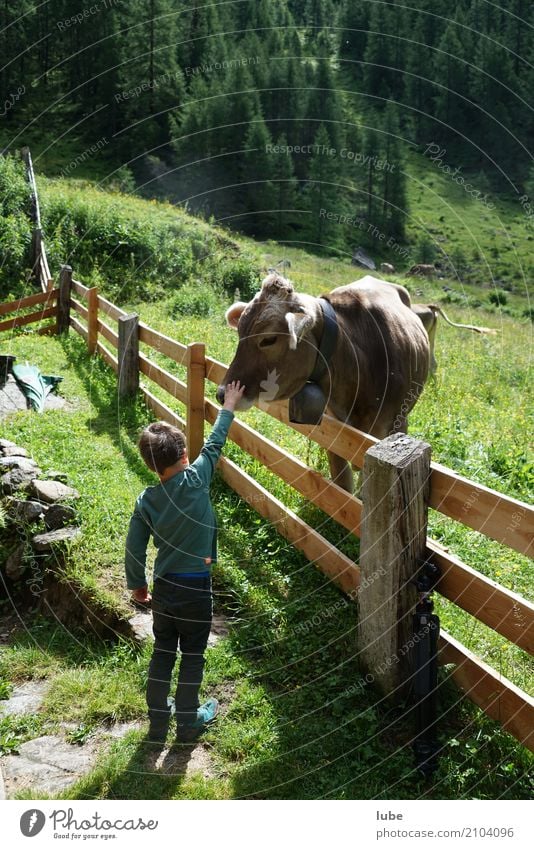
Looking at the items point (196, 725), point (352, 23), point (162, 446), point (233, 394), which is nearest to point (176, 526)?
point (162, 446)

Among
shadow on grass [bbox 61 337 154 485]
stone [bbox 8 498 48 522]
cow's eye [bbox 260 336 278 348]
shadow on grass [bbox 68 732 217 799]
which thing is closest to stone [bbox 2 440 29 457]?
stone [bbox 8 498 48 522]

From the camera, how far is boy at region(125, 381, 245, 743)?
384 centimetres

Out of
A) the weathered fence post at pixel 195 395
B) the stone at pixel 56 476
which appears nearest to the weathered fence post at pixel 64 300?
the weathered fence post at pixel 195 395

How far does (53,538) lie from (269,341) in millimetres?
2770

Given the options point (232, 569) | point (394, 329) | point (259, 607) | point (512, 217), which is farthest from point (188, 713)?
point (512, 217)

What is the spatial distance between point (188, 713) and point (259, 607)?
1362 mm

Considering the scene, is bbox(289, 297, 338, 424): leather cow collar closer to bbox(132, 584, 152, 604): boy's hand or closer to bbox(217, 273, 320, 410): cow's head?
bbox(217, 273, 320, 410): cow's head

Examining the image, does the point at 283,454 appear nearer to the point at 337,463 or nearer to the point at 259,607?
the point at 337,463

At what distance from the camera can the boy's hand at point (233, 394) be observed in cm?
438

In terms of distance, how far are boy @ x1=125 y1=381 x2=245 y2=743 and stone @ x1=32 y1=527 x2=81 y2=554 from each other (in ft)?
6.54

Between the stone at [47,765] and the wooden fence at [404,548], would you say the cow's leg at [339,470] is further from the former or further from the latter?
the stone at [47,765]

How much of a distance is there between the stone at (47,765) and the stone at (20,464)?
305 centimetres

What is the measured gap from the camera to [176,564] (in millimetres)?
3854
